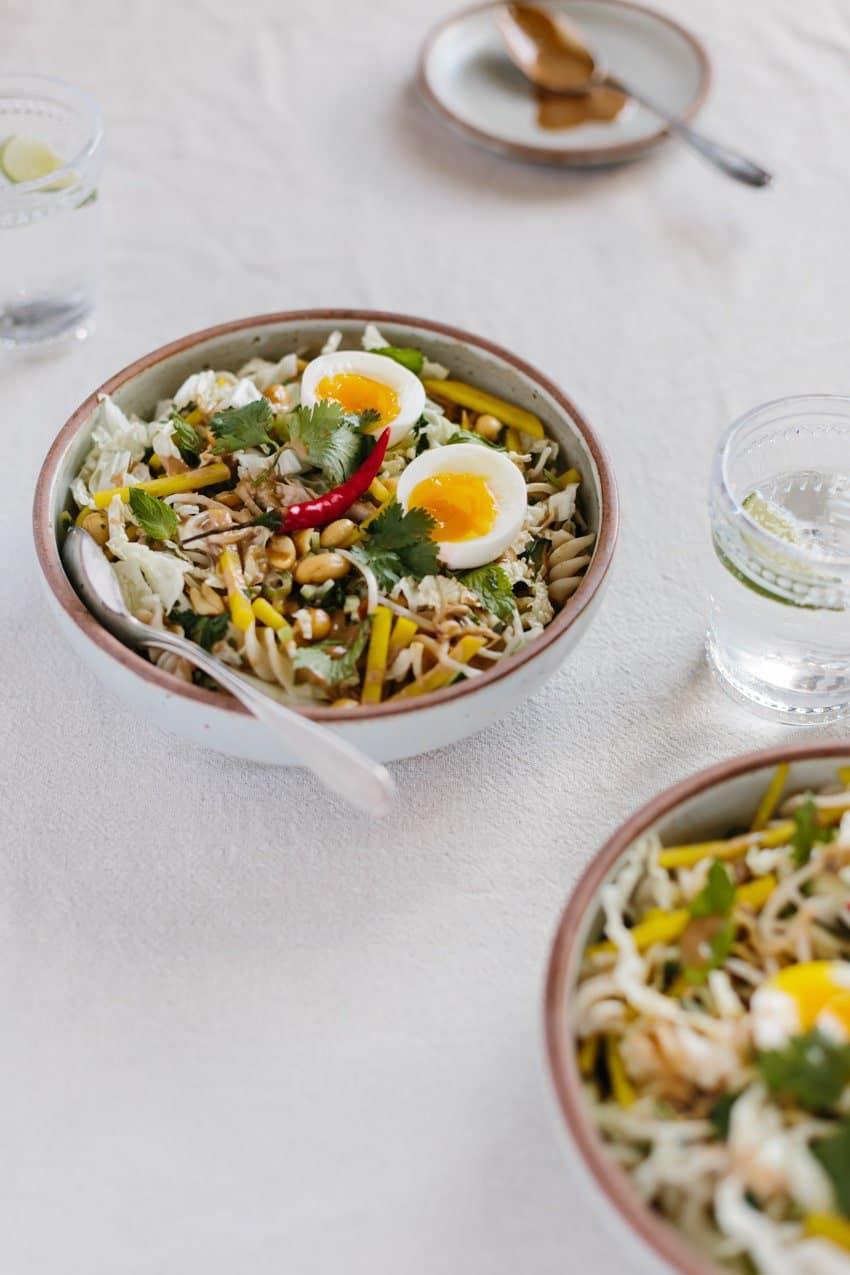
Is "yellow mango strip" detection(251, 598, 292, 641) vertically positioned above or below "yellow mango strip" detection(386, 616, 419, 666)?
below

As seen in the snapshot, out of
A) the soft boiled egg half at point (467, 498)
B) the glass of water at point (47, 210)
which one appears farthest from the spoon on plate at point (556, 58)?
the soft boiled egg half at point (467, 498)

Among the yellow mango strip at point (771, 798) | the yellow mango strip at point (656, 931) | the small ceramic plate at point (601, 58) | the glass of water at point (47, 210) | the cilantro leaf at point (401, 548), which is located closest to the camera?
the yellow mango strip at point (656, 931)

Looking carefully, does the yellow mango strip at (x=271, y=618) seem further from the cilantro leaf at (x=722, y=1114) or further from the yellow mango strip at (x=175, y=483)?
the cilantro leaf at (x=722, y=1114)

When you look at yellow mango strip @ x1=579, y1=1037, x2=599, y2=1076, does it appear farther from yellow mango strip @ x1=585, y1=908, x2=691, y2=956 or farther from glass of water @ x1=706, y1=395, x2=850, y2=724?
glass of water @ x1=706, y1=395, x2=850, y2=724

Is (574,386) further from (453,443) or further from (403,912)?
(403,912)

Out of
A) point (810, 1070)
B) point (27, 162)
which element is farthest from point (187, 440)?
point (810, 1070)

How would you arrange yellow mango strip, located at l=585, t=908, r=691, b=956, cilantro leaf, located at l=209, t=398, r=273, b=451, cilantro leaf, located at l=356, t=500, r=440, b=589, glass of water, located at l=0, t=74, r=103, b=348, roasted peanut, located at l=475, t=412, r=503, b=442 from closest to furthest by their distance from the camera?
yellow mango strip, located at l=585, t=908, r=691, b=956 → cilantro leaf, located at l=356, t=500, r=440, b=589 → cilantro leaf, located at l=209, t=398, r=273, b=451 → roasted peanut, located at l=475, t=412, r=503, b=442 → glass of water, located at l=0, t=74, r=103, b=348

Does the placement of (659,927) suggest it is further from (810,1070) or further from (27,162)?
(27,162)

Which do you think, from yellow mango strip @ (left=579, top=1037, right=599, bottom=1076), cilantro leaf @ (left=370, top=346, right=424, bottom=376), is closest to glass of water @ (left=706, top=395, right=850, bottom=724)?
cilantro leaf @ (left=370, top=346, right=424, bottom=376)

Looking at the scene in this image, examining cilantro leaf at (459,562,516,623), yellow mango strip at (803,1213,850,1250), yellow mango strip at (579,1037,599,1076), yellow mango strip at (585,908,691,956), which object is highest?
yellow mango strip at (803,1213,850,1250)
